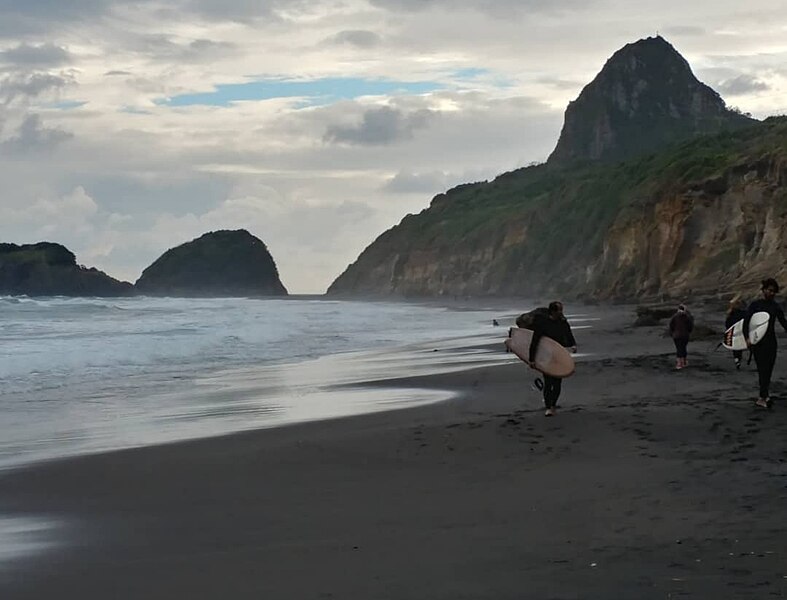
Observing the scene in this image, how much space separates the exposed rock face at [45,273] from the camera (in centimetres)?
16775

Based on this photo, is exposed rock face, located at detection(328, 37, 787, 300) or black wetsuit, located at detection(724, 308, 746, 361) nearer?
black wetsuit, located at detection(724, 308, 746, 361)

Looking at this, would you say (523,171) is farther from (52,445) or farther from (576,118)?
(52,445)

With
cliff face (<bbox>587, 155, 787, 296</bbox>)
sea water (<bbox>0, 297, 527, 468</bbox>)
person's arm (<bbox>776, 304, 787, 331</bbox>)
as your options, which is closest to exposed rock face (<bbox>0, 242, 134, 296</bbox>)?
cliff face (<bbox>587, 155, 787, 296</bbox>)

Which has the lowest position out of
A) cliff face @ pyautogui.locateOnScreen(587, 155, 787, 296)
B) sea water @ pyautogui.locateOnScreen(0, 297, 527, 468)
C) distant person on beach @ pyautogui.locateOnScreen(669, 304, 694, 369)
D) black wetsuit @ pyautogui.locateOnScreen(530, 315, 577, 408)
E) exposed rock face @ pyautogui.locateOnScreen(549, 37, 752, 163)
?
sea water @ pyautogui.locateOnScreen(0, 297, 527, 468)

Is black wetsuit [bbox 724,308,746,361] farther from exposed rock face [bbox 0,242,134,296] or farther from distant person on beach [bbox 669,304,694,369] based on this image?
exposed rock face [bbox 0,242,134,296]

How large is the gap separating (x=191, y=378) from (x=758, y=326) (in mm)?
11936

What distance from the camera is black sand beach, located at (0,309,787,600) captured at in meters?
5.56

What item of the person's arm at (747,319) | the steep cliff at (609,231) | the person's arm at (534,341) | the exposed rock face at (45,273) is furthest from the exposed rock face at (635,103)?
the person's arm at (747,319)

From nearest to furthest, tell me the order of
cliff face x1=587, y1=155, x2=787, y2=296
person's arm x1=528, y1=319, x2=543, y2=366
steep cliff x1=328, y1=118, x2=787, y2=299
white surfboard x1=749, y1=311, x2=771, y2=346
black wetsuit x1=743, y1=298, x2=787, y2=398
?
black wetsuit x1=743, y1=298, x2=787, y2=398 < white surfboard x1=749, y1=311, x2=771, y2=346 < person's arm x1=528, y1=319, x2=543, y2=366 < cliff face x1=587, y1=155, x2=787, y2=296 < steep cliff x1=328, y1=118, x2=787, y2=299

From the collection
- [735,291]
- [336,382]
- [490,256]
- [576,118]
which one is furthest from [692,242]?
[576,118]

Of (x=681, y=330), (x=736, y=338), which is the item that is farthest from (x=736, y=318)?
(x=736, y=338)

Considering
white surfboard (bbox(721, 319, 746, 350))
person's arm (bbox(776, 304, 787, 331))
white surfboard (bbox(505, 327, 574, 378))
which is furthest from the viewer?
white surfboard (bbox(721, 319, 746, 350))

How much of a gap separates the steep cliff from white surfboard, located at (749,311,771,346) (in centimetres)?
2503

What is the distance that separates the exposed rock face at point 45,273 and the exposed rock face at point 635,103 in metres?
78.2
